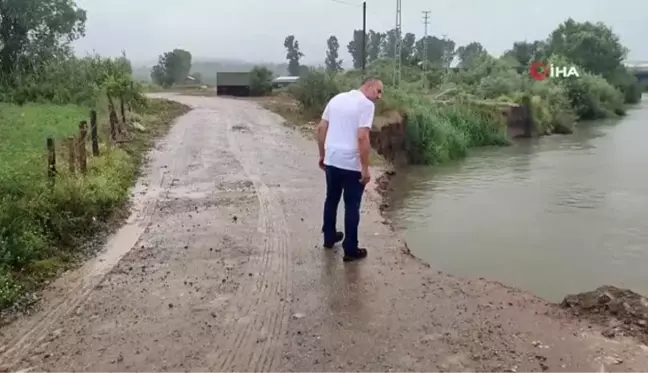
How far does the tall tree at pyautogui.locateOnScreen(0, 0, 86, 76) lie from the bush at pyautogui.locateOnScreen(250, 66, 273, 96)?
11891mm

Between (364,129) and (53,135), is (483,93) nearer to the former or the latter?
(53,135)

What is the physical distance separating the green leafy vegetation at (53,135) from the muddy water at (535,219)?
13.4ft

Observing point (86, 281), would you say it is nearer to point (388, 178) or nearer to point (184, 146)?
point (388, 178)

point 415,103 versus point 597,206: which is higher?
point 415,103

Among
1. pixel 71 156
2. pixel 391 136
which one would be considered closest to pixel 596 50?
pixel 391 136

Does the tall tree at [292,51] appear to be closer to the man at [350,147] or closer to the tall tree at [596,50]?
the tall tree at [596,50]

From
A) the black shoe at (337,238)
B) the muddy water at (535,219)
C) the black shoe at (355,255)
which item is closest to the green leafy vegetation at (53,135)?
the black shoe at (337,238)

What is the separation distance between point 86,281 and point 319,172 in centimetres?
648

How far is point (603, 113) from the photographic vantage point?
42750 mm

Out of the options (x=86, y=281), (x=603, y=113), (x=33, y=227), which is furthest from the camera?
(x=603, y=113)

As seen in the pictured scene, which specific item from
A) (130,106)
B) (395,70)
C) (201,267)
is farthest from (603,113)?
(201,267)

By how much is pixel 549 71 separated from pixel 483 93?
46.0 ft

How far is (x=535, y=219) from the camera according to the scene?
11.8 m

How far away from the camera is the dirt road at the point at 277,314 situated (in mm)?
4762
